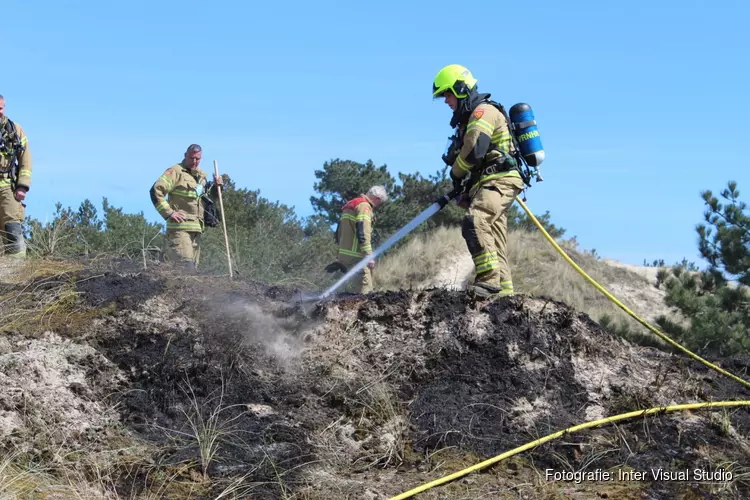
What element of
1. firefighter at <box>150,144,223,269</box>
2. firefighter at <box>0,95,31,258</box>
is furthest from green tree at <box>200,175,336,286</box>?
firefighter at <box>0,95,31,258</box>

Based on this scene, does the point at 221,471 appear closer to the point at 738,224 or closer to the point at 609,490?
the point at 609,490

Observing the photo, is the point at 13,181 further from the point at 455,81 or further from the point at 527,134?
the point at 527,134

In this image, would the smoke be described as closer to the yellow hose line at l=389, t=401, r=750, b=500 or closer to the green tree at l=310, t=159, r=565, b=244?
the yellow hose line at l=389, t=401, r=750, b=500

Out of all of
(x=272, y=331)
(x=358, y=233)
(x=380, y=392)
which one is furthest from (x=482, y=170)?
(x=358, y=233)

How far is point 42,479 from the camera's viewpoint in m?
4.71

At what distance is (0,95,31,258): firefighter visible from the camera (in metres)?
9.38

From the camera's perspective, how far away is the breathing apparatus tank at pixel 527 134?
739cm

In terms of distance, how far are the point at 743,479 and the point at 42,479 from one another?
4076 millimetres

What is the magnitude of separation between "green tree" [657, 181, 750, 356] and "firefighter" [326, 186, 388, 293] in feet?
17.2

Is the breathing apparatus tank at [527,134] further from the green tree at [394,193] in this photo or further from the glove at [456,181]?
the green tree at [394,193]

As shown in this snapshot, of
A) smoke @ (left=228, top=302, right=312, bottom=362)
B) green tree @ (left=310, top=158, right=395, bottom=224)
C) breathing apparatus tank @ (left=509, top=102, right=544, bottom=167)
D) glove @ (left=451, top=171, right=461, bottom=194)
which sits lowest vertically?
smoke @ (left=228, top=302, right=312, bottom=362)

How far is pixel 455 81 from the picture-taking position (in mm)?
7352

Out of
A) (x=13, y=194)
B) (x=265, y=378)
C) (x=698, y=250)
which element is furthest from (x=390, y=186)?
(x=265, y=378)

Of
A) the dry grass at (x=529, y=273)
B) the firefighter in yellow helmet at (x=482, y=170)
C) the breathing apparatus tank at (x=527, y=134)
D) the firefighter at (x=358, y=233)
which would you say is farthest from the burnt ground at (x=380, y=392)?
the dry grass at (x=529, y=273)
